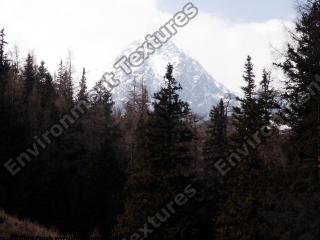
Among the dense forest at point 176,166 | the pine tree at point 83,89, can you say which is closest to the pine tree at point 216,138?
the dense forest at point 176,166

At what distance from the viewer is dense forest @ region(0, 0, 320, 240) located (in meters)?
20.8

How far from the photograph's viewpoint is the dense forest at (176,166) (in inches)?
818

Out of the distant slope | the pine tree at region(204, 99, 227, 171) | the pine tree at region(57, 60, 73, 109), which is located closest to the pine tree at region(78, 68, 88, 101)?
the pine tree at region(57, 60, 73, 109)

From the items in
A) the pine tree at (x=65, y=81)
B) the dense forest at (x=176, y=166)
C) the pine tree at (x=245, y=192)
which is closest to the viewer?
the dense forest at (x=176, y=166)

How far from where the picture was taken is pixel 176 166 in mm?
28172

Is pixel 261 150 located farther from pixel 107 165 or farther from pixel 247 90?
pixel 107 165

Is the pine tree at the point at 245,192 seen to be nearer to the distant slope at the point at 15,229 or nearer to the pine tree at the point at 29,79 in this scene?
the distant slope at the point at 15,229

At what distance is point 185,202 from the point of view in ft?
90.3

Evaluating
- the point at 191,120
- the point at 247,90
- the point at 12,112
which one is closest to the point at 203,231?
the point at 247,90

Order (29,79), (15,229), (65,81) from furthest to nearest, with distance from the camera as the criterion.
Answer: (65,81) < (29,79) < (15,229)

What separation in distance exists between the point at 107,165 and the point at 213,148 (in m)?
11.0

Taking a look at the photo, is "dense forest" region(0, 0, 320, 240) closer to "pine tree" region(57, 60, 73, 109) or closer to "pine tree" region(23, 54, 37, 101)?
"pine tree" region(23, 54, 37, 101)

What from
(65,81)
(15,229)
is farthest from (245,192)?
(65,81)

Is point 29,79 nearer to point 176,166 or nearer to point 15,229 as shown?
point 176,166
